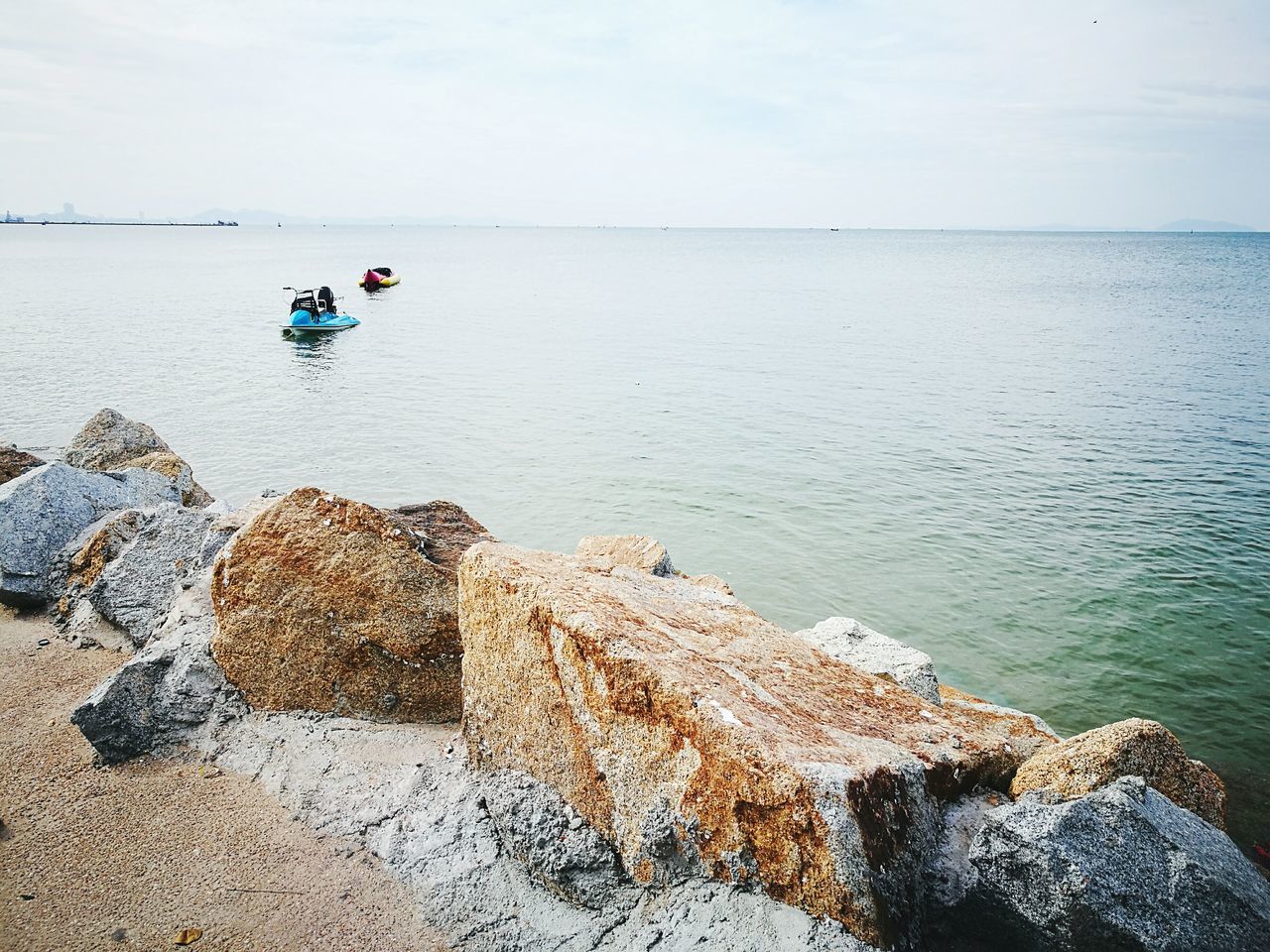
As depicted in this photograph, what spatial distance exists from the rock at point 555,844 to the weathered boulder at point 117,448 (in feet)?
33.6

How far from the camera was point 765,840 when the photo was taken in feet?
11.5

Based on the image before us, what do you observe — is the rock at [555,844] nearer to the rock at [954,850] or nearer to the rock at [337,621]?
the rock at [337,621]

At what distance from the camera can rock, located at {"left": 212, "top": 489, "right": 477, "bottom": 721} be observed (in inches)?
217

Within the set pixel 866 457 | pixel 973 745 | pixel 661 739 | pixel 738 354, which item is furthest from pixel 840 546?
pixel 738 354

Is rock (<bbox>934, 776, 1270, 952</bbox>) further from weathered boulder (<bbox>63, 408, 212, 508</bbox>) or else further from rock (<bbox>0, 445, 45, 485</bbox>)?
weathered boulder (<bbox>63, 408, 212, 508</bbox>)

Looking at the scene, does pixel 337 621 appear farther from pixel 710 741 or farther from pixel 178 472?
pixel 178 472

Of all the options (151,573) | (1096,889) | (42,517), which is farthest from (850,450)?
(1096,889)

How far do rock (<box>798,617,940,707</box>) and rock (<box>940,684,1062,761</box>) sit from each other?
262mm

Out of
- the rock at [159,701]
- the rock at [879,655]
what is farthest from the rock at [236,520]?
the rock at [879,655]

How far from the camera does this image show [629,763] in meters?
3.95

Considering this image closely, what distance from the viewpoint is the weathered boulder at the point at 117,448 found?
498 inches

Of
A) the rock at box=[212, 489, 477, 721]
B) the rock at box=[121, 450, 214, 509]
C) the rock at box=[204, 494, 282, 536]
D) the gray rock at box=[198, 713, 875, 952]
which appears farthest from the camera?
the rock at box=[121, 450, 214, 509]

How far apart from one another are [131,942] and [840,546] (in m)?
11.6

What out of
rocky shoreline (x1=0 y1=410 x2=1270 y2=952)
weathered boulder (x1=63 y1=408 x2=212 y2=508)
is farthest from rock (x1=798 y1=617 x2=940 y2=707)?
weathered boulder (x1=63 y1=408 x2=212 y2=508)
